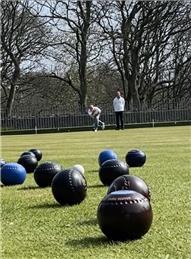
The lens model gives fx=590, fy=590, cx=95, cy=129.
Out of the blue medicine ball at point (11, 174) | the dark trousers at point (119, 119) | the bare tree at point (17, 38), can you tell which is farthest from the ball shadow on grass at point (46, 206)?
the bare tree at point (17, 38)

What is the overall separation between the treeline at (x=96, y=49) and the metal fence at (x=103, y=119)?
71.2 inches

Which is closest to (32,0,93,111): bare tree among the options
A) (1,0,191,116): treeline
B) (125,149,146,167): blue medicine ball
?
(1,0,191,116): treeline

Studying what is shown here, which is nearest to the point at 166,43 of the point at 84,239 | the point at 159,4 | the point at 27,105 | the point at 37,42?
the point at 159,4

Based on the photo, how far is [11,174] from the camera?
366 inches

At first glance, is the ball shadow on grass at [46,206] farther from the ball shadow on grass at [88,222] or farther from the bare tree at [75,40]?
the bare tree at [75,40]

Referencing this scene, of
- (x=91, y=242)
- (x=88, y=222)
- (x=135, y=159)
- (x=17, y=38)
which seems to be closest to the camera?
(x=91, y=242)

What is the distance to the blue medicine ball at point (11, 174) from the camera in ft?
30.5

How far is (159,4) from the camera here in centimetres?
4516

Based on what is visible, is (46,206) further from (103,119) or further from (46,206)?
(103,119)

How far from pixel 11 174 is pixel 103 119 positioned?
1159 inches

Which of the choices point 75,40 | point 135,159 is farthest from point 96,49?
point 135,159

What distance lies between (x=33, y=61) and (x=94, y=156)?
1417 inches

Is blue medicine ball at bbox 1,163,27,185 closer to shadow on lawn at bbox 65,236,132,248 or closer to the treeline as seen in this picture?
shadow on lawn at bbox 65,236,132,248

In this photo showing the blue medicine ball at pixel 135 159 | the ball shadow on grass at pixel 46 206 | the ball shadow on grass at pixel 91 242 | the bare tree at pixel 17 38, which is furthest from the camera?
the bare tree at pixel 17 38
